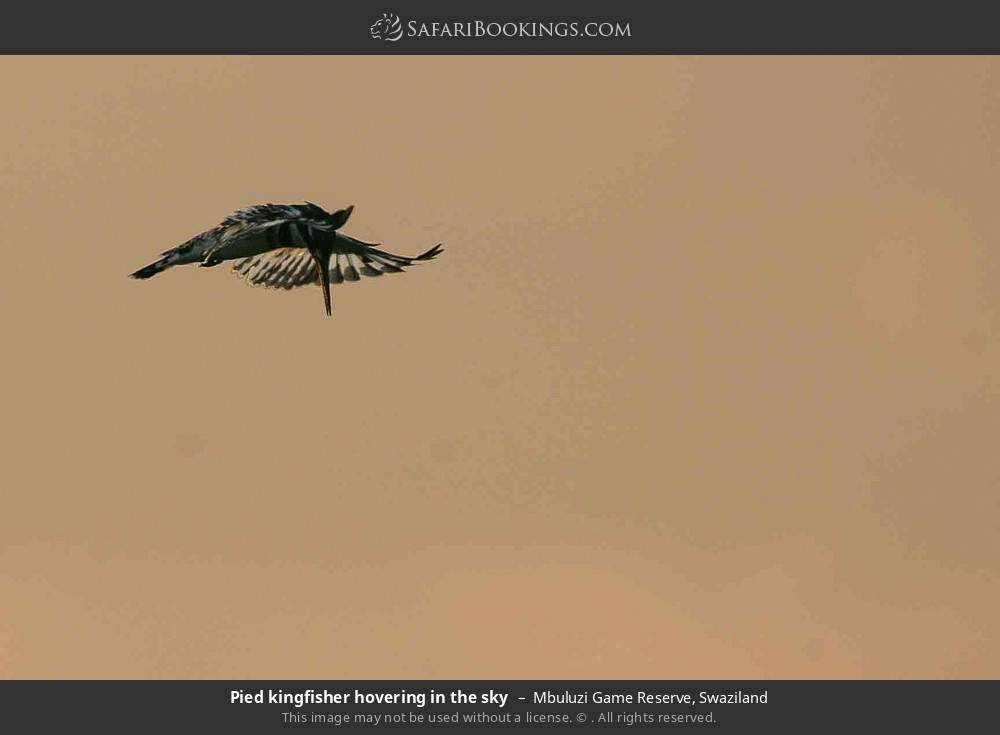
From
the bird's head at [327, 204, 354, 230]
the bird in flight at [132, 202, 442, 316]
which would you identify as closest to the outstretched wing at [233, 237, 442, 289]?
the bird in flight at [132, 202, 442, 316]

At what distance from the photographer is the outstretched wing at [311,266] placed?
2534 inches

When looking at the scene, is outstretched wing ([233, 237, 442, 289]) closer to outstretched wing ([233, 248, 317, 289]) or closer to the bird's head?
outstretched wing ([233, 248, 317, 289])

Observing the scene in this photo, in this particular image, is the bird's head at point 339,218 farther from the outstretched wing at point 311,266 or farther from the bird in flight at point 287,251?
the outstretched wing at point 311,266

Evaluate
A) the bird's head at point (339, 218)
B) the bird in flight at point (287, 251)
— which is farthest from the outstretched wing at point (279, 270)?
the bird's head at point (339, 218)

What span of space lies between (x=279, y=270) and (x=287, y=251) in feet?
5.56

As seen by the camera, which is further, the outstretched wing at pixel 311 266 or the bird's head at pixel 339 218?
the outstretched wing at pixel 311 266

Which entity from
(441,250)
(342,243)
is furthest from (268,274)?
(441,250)

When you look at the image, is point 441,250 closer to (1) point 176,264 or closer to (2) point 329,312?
(2) point 329,312

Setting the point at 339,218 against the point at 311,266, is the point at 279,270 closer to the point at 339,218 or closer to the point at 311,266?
the point at 311,266

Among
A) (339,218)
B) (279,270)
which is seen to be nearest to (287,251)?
(279,270)

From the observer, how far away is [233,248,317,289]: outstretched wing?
65000 mm

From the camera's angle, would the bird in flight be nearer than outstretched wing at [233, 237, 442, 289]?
Yes

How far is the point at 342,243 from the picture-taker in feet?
210

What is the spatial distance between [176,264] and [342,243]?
22.7 feet
